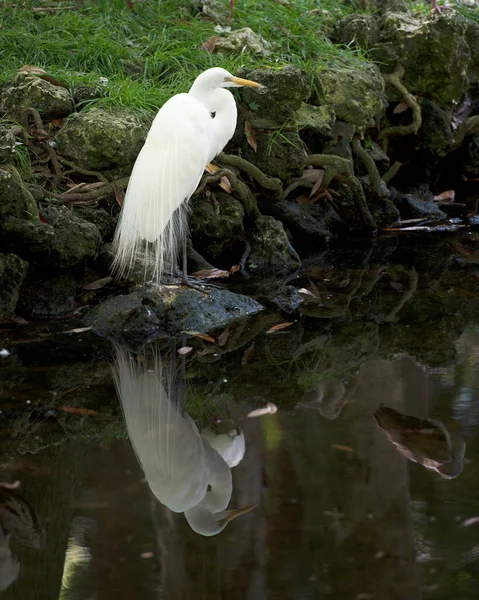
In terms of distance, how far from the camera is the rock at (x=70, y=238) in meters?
4.59

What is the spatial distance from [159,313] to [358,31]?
4338 mm

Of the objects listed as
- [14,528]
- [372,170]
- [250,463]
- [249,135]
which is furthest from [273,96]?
[14,528]

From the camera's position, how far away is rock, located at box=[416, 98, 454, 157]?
25.4ft

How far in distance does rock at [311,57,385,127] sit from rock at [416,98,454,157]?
986 millimetres

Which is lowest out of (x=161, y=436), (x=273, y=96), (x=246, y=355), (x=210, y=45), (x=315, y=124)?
(x=246, y=355)

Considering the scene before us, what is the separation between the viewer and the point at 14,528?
94.7 inches

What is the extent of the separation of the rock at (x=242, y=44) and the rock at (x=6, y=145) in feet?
8.71

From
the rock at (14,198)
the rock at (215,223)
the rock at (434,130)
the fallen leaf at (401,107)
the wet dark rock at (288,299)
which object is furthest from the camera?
the rock at (434,130)

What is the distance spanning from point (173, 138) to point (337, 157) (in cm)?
227

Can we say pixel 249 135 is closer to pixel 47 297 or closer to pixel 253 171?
pixel 253 171

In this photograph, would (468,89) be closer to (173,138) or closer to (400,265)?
(400,265)

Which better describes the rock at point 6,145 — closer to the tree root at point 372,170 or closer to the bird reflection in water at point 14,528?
the bird reflection in water at point 14,528

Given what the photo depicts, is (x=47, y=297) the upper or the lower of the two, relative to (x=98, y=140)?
lower

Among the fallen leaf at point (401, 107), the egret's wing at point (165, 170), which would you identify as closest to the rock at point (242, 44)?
the fallen leaf at point (401, 107)
